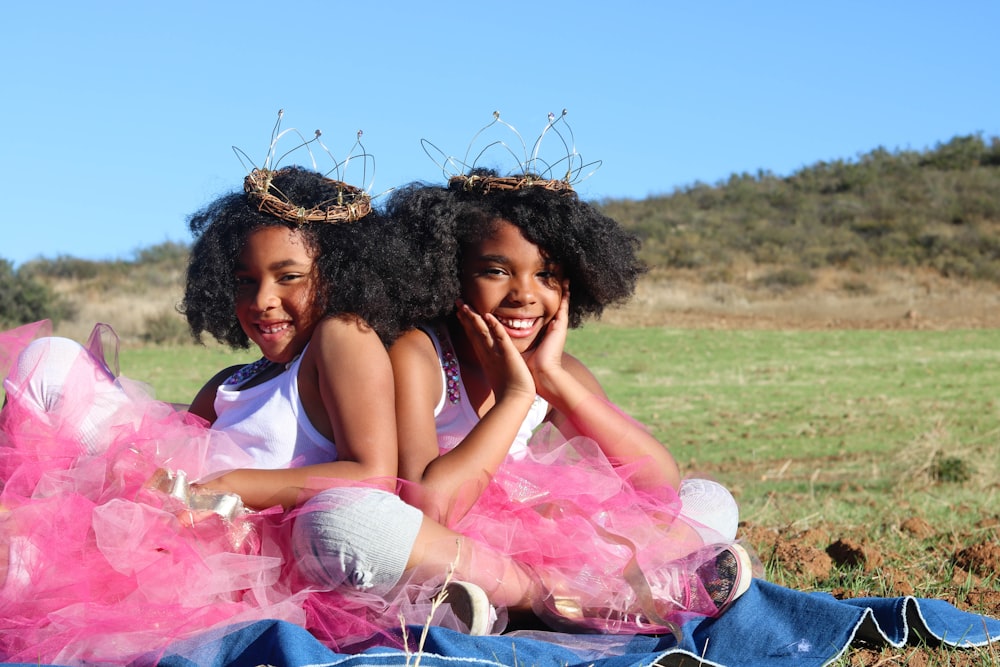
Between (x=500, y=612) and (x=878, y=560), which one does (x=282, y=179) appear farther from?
(x=878, y=560)

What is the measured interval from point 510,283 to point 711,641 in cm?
120

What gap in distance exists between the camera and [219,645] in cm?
238

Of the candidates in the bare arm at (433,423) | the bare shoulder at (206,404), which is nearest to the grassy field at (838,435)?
the bare arm at (433,423)

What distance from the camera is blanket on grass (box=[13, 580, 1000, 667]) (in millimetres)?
2348

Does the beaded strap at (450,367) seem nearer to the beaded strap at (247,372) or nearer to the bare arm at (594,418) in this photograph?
the bare arm at (594,418)

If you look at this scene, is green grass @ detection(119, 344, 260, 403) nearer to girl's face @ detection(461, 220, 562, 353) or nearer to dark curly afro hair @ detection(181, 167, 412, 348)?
dark curly afro hair @ detection(181, 167, 412, 348)

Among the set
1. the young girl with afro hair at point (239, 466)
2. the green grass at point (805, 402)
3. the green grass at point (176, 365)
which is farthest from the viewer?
the green grass at point (176, 365)

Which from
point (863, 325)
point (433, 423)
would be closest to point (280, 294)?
point (433, 423)

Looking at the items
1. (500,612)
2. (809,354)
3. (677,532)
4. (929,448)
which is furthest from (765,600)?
(809,354)

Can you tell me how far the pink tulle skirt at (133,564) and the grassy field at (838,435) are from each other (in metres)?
1.38

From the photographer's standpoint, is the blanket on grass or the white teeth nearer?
the blanket on grass

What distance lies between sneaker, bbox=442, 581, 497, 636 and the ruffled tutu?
22 cm

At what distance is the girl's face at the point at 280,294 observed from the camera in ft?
10.1

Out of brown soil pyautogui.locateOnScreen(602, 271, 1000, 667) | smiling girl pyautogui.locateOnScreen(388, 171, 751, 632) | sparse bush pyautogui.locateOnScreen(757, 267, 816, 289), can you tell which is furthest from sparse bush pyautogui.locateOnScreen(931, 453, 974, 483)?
sparse bush pyautogui.locateOnScreen(757, 267, 816, 289)
